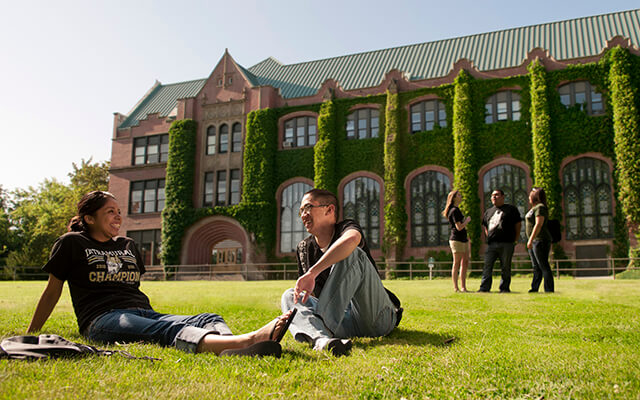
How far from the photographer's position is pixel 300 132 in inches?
1219

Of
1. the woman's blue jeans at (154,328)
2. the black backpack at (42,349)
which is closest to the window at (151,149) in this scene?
the woman's blue jeans at (154,328)

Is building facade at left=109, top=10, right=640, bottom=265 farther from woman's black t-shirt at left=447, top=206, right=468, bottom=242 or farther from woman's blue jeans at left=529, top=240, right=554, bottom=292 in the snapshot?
woman's blue jeans at left=529, top=240, right=554, bottom=292

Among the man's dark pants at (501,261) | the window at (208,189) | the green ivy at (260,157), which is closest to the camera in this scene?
the man's dark pants at (501,261)

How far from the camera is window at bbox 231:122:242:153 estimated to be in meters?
32.0

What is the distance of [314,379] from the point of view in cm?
267

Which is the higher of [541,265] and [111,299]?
[541,265]

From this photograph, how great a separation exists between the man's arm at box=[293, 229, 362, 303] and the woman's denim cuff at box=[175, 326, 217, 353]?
69cm

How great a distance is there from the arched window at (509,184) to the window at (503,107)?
8.96 feet

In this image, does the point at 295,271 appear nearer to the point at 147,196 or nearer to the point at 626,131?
the point at 147,196

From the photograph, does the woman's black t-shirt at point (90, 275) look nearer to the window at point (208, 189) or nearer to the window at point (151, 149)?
the window at point (208, 189)

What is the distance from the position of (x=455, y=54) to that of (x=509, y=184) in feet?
31.8

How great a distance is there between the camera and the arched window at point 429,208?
2680 cm

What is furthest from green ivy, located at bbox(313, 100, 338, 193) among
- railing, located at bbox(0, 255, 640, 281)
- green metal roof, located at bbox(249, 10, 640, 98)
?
railing, located at bbox(0, 255, 640, 281)

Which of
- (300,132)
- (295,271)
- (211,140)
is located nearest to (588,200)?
(295,271)
